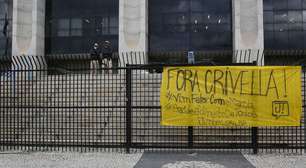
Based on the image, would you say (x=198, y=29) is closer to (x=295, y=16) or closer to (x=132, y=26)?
(x=132, y=26)

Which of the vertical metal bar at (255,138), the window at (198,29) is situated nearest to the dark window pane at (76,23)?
the window at (198,29)

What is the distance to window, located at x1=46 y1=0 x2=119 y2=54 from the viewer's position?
101 feet

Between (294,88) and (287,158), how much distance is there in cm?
175

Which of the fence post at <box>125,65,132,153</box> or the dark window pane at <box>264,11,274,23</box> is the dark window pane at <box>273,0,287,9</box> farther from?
the fence post at <box>125,65,132,153</box>

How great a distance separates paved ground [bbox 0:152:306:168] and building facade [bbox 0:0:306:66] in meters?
19.7

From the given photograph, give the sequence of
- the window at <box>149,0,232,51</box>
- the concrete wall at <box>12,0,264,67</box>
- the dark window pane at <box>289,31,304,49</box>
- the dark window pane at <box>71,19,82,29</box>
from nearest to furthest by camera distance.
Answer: the concrete wall at <box>12,0,264,67</box> < the dark window pane at <box>289,31,304,49</box> < the window at <box>149,0,232,51</box> < the dark window pane at <box>71,19,82,29</box>

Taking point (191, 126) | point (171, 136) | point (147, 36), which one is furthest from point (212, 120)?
point (147, 36)

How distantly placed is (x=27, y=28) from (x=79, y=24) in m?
4.18

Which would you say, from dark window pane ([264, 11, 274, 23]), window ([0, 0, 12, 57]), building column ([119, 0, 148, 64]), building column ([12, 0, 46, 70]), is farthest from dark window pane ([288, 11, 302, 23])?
window ([0, 0, 12, 57])

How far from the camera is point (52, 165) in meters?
8.36

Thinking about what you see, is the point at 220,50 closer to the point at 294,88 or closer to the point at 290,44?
the point at 290,44

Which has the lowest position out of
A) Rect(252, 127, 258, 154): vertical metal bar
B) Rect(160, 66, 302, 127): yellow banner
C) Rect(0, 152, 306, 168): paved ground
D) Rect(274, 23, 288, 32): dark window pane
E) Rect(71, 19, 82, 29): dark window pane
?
Rect(0, 152, 306, 168): paved ground

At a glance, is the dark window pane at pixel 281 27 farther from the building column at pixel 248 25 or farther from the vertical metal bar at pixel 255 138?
the vertical metal bar at pixel 255 138

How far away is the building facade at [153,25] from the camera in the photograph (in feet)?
94.6
